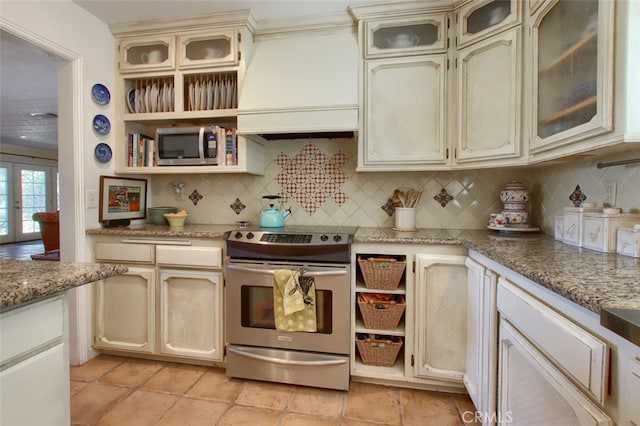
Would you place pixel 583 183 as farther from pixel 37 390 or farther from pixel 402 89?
pixel 37 390

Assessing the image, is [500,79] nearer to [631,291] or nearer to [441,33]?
[441,33]

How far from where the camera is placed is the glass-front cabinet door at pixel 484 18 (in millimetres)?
1620

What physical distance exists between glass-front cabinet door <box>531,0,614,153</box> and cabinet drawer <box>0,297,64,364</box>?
5.97 ft

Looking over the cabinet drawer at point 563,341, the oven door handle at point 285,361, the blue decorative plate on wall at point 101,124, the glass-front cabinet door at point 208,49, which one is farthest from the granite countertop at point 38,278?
the glass-front cabinet door at point 208,49

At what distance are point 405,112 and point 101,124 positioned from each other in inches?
83.3

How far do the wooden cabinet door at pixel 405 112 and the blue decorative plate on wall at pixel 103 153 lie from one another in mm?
1841

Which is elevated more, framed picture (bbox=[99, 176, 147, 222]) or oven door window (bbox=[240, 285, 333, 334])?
framed picture (bbox=[99, 176, 147, 222])

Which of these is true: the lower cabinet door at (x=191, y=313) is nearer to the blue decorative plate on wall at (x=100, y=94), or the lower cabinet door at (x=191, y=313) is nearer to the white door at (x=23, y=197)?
the blue decorative plate on wall at (x=100, y=94)

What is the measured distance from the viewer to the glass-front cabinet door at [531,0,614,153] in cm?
103

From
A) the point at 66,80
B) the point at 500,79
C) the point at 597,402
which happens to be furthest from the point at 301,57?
the point at 597,402

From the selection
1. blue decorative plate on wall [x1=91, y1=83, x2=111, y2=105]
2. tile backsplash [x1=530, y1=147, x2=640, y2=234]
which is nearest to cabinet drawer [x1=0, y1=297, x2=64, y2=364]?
blue decorative plate on wall [x1=91, y1=83, x2=111, y2=105]

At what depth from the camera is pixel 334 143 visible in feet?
7.77

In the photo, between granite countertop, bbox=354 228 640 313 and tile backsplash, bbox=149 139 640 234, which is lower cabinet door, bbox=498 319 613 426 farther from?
tile backsplash, bbox=149 139 640 234

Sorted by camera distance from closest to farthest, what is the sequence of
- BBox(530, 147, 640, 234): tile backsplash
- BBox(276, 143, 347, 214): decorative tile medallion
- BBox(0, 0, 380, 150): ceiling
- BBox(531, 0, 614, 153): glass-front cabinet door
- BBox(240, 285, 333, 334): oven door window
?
BBox(531, 0, 614, 153): glass-front cabinet door, BBox(530, 147, 640, 234): tile backsplash, BBox(240, 285, 333, 334): oven door window, BBox(0, 0, 380, 150): ceiling, BBox(276, 143, 347, 214): decorative tile medallion
